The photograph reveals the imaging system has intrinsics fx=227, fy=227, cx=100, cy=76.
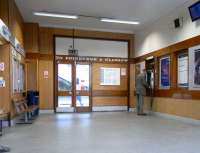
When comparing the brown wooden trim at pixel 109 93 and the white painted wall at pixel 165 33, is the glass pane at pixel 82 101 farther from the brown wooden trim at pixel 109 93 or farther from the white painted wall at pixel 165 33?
the white painted wall at pixel 165 33

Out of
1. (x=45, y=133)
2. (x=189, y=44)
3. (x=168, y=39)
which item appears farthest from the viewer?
(x=168, y=39)

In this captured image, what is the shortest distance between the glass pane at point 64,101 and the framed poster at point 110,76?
172 centimetres

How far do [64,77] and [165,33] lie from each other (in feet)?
15.7

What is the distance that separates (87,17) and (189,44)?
4.06 metres

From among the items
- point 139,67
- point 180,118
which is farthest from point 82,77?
point 180,118

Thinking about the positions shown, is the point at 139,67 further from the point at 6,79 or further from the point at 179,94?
the point at 6,79

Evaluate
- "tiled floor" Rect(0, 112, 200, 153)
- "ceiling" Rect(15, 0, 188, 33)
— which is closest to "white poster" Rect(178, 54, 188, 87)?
"ceiling" Rect(15, 0, 188, 33)

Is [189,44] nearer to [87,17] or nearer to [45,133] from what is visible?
[87,17]

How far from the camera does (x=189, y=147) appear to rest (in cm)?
423

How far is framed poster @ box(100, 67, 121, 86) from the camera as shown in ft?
35.7

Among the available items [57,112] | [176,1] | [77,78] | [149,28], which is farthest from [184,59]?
[57,112]

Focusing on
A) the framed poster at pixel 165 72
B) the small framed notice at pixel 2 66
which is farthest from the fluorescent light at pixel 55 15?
the framed poster at pixel 165 72

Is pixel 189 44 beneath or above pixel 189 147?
above

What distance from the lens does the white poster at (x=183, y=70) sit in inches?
297
